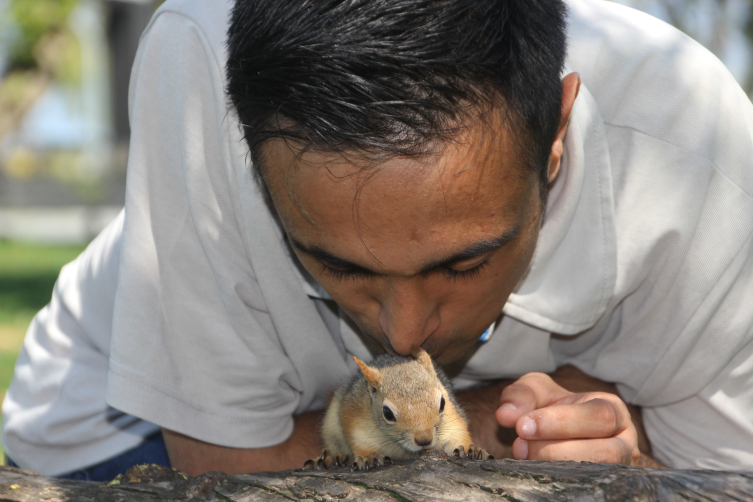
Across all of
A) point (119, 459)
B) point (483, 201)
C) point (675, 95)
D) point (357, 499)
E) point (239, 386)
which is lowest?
point (119, 459)

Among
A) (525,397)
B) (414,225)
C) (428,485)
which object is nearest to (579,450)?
(525,397)

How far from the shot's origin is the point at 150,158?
2137mm

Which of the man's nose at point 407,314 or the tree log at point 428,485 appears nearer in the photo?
the tree log at point 428,485

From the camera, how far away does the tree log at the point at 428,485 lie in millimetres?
1214

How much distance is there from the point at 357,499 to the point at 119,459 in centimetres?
157

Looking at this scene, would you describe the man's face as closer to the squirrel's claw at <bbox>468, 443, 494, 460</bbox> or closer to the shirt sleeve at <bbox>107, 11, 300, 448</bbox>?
the squirrel's claw at <bbox>468, 443, 494, 460</bbox>

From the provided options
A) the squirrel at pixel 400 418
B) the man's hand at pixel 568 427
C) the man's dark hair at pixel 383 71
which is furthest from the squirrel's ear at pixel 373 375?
the man's dark hair at pixel 383 71

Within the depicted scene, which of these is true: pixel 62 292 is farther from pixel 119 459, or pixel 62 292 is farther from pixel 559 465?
pixel 559 465

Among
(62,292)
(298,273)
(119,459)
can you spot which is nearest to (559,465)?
(298,273)

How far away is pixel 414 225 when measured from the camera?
1.52 meters

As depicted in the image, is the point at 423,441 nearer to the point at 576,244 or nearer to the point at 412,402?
the point at 412,402

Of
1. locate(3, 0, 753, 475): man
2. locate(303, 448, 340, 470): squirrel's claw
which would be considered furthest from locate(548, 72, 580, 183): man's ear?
locate(303, 448, 340, 470): squirrel's claw

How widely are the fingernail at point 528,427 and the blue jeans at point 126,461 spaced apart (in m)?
1.39

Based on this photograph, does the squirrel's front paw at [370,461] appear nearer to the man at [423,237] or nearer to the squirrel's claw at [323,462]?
the squirrel's claw at [323,462]
